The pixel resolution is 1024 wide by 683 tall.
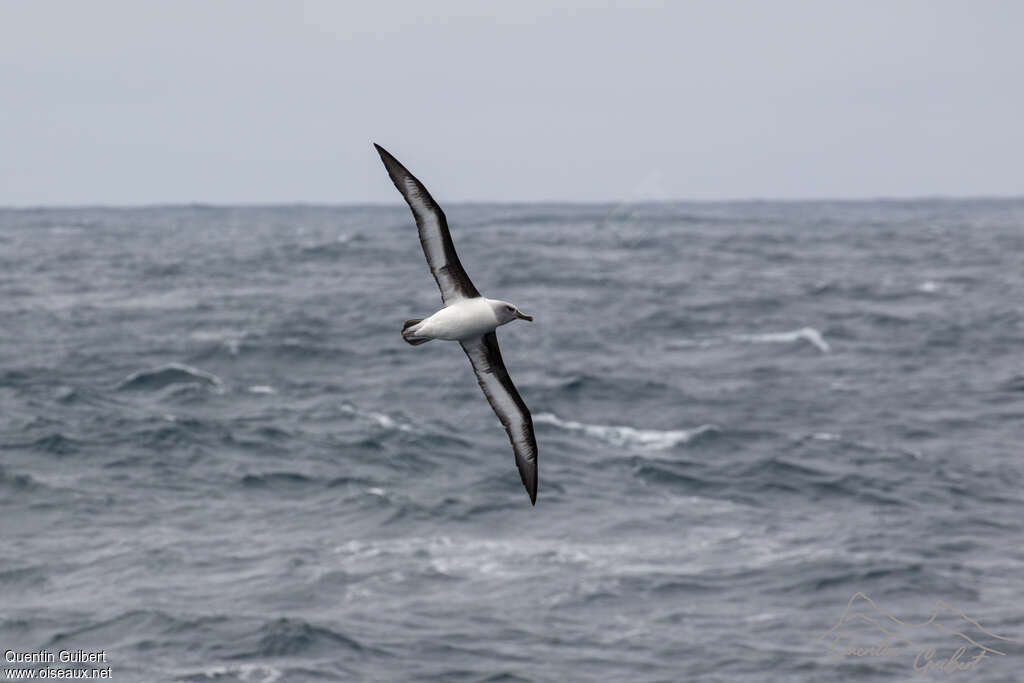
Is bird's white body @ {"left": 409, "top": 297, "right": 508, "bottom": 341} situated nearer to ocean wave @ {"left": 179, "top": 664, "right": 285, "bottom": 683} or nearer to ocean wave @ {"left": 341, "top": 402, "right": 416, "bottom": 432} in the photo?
ocean wave @ {"left": 179, "top": 664, "right": 285, "bottom": 683}

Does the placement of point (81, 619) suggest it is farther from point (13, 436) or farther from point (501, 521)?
point (13, 436)

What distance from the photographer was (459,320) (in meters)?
13.5

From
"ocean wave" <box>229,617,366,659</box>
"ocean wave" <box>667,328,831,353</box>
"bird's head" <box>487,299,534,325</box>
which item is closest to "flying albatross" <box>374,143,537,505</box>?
"bird's head" <box>487,299,534,325</box>

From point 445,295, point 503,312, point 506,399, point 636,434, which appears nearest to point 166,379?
point 636,434

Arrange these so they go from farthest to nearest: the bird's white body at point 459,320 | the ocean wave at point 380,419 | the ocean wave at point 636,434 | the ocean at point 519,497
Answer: the ocean wave at point 380,419, the ocean wave at point 636,434, the ocean at point 519,497, the bird's white body at point 459,320

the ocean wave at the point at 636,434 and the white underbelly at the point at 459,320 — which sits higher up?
the white underbelly at the point at 459,320

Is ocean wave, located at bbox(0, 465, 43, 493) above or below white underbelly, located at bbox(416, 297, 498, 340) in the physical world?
below

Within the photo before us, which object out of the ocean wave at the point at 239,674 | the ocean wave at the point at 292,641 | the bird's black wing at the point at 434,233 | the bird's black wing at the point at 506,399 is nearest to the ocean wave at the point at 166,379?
the ocean wave at the point at 292,641

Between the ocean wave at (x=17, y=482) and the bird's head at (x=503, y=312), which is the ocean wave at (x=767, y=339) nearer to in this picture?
the ocean wave at (x=17, y=482)

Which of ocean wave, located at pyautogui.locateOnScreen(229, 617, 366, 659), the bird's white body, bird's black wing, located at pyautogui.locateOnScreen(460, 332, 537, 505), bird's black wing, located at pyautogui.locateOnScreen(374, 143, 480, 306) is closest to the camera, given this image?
bird's black wing, located at pyautogui.locateOnScreen(374, 143, 480, 306)

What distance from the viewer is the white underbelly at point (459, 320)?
530 inches

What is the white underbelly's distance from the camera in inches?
530

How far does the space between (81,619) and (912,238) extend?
129131 mm

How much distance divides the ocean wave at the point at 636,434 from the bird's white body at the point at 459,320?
2614 cm
